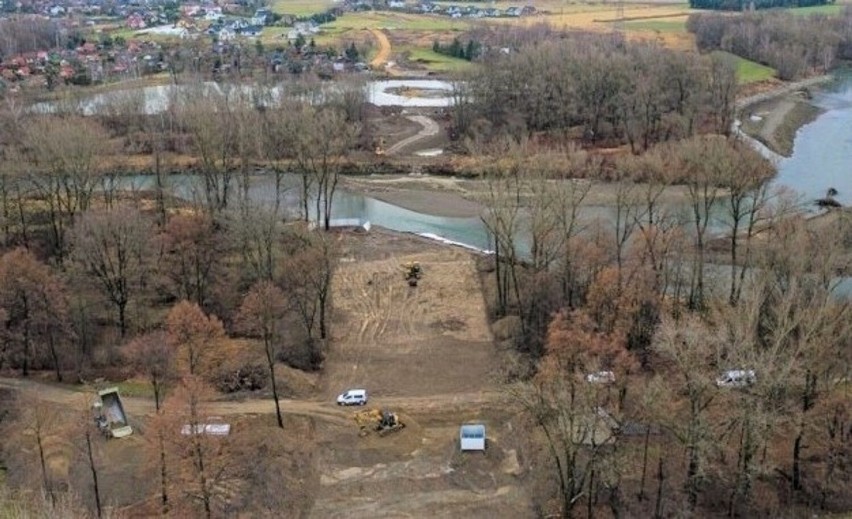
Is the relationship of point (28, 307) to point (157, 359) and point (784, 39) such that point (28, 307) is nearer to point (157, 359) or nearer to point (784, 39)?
point (157, 359)

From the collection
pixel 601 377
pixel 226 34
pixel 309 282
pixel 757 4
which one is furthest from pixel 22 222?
pixel 757 4

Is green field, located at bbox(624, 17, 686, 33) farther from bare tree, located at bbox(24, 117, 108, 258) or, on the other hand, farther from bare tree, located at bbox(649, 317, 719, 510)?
bare tree, located at bbox(649, 317, 719, 510)

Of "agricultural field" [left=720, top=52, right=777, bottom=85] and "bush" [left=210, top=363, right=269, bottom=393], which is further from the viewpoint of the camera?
"agricultural field" [left=720, top=52, right=777, bottom=85]

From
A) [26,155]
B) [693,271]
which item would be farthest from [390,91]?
[693,271]

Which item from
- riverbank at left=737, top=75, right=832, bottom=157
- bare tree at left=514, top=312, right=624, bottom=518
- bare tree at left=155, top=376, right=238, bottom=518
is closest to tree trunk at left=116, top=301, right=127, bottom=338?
bare tree at left=155, top=376, right=238, bottom=518

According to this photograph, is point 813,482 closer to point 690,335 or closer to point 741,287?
point 690,335
